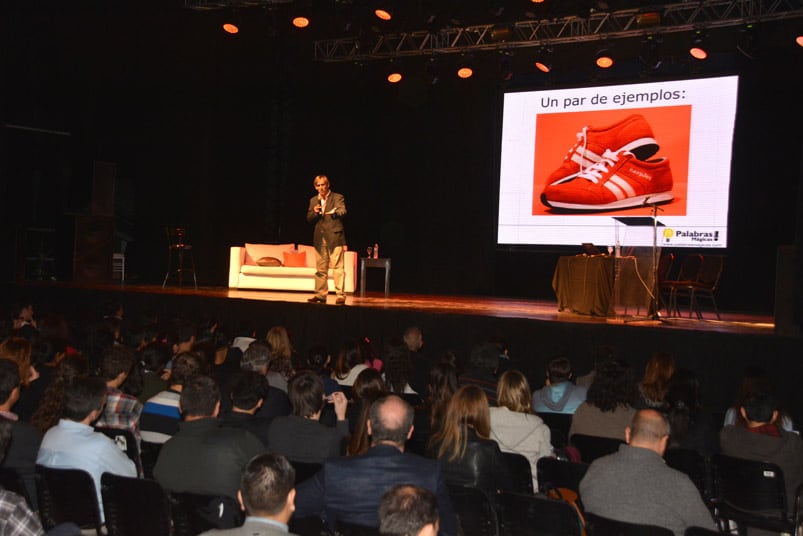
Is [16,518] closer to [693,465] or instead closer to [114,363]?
[114,363]

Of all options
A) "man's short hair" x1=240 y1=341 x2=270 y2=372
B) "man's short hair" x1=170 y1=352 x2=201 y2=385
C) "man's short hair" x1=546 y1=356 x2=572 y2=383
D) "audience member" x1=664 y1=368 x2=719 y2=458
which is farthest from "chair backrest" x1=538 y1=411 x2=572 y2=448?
"man's short hair" x1=170 y1=352 x2=201 y2=385

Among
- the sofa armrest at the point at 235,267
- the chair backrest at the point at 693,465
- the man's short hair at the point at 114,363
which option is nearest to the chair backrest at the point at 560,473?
the chair backrest at the point at 693,465

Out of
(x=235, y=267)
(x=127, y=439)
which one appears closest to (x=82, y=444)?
(x=127, y=439)

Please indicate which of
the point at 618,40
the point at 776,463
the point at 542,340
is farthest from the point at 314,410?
the point at 618,40

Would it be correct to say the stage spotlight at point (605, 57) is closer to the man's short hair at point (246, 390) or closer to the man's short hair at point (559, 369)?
the man's short hair at point (559, 369)

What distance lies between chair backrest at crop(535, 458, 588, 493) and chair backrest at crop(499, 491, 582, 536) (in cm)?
49

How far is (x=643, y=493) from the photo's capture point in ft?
9.00

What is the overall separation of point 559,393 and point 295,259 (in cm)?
791

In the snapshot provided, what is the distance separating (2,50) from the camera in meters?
12.1

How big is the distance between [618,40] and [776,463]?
804 centimetres

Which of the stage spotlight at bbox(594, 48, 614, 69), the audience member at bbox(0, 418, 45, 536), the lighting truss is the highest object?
the lighting truss

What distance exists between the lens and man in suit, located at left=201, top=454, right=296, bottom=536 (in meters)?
2.07

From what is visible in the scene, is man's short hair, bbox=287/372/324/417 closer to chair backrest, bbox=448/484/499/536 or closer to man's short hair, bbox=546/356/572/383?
chair backrest, bbox=448/484/499/536

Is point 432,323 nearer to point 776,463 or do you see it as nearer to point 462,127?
point 776,463
